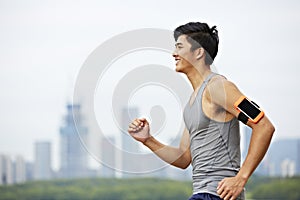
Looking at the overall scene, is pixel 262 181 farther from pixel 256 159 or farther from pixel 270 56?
pixel 256 159

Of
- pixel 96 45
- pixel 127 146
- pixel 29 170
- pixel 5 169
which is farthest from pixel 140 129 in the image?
pixel 29 170

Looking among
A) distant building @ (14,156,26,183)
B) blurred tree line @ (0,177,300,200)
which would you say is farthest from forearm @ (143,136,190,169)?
distant building @ (14,156,26,183)

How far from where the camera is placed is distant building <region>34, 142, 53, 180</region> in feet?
34.4

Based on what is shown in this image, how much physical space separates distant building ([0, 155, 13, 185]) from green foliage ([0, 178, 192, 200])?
0.43 ft

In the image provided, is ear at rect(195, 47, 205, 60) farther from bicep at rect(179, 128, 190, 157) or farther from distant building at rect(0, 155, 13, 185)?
distant building at rect(0, 155, 13, 185)

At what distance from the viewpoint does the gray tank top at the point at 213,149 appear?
1.78 metres

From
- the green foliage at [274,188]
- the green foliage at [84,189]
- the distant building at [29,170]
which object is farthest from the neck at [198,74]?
the distant building at [29,170]

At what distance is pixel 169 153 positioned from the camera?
6.60ft

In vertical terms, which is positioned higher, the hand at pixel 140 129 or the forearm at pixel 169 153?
the hand at pixel 140 129

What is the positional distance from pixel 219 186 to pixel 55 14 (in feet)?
26.9

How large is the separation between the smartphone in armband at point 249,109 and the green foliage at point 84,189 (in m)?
8.49

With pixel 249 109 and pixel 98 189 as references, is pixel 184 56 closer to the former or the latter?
pixel 249 109

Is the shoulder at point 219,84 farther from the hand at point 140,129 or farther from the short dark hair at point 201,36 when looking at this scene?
the hand at point 140,129

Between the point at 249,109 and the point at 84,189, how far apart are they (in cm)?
890
